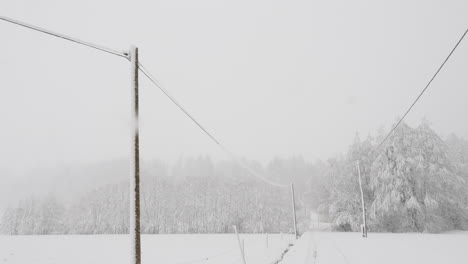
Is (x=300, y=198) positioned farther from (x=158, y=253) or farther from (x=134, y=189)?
(x=134, y=189)

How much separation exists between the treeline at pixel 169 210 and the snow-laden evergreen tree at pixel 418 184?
182 ft

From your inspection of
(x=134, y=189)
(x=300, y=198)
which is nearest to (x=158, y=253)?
(x=134, y=189)

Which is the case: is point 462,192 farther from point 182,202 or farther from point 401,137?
point 182,202

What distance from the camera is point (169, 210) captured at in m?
102

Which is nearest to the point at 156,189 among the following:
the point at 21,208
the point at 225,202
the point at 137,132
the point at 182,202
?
the point at 182,202

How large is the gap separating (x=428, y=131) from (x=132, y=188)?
48.6 meters

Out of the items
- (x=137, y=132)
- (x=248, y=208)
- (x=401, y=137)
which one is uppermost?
(x=401, y=137)

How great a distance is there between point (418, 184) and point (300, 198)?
330 ft

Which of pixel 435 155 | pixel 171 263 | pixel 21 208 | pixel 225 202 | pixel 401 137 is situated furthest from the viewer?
pixel 21 208

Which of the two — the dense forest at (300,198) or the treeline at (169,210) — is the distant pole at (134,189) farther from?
the treeline at (169,210)

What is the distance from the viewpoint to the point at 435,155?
43.4 metres

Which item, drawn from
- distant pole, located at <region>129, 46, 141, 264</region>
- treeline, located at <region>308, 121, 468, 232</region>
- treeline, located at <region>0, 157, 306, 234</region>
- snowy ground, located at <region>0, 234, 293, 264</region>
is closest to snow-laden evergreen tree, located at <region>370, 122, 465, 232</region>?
treeline, located at <region>308, 121, 468, 232</region>

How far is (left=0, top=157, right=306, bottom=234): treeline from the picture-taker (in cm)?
9806

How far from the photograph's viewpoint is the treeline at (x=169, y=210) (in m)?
98.1
